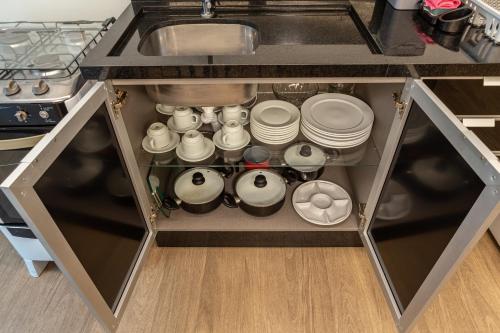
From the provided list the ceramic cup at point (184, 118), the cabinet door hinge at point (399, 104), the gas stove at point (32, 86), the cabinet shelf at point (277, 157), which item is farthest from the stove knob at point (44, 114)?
the cabinet door hinge at point (399, 104)

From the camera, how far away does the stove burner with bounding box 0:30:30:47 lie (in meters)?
1.17

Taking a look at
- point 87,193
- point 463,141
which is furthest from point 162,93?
point 463,141

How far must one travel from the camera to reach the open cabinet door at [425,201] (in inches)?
25.3

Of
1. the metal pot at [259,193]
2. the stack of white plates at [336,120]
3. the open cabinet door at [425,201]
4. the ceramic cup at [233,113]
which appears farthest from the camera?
the metal pot at [259,193]

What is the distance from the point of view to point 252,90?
1.08 meters

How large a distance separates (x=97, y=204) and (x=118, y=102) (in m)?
0.29

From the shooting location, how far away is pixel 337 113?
1.20m

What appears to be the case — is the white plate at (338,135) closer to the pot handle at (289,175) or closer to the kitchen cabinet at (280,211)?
the kitchen cabinet at (280,211)

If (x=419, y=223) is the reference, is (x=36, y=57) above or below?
above

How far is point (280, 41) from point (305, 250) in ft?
2.82

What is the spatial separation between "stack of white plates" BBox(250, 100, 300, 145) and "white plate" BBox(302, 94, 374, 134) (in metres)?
0.05

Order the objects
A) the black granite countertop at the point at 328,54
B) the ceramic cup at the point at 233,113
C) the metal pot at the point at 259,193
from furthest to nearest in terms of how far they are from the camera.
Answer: the metal pot at the point at 259,193, the ceramic cup at the point at 233,113, the black granite countertop at the point at 328,54

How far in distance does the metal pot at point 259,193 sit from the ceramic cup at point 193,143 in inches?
11.1

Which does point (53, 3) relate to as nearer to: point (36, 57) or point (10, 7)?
point (10, 7)
